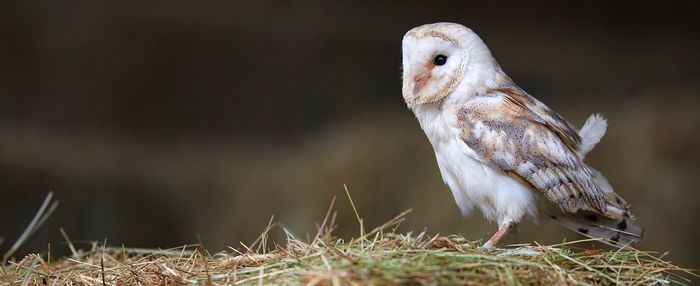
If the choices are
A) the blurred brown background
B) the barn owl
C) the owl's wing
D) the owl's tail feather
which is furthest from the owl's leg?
the blurred brown background

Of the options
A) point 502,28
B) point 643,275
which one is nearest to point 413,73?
→ point 643,275

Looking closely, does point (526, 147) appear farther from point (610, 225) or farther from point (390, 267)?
point (390, 267)

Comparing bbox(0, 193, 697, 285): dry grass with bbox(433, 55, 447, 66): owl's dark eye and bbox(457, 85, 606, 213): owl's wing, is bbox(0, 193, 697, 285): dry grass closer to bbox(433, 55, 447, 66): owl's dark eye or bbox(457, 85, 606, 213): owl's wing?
bbox(457, 85, 606, 213): owl's wing

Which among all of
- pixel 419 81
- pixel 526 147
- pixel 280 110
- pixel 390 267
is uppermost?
pixel 419 81

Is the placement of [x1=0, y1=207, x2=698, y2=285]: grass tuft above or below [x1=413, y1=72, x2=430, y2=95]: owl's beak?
below

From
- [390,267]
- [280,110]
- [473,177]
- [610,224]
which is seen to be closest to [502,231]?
[473,177]

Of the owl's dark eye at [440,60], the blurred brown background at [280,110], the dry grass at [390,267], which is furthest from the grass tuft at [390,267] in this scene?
the blurred brown background at [280,110]

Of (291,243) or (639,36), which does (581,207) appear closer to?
(291,243)
